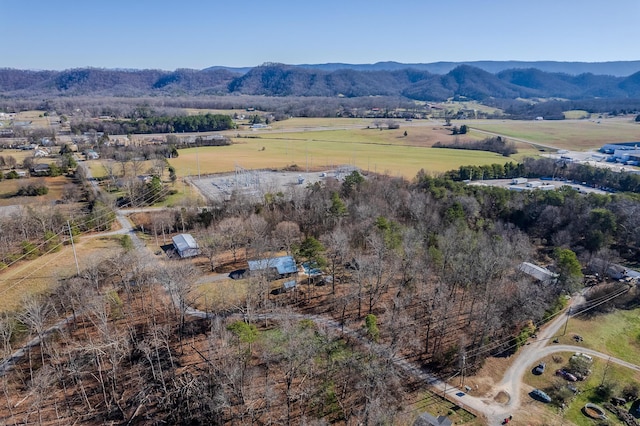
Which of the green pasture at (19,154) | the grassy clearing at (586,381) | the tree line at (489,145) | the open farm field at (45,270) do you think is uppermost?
the tree line at (489,145)

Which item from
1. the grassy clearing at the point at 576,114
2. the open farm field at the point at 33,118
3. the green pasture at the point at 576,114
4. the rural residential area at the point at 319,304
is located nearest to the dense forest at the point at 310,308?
the rural residential area at the point at 319,304

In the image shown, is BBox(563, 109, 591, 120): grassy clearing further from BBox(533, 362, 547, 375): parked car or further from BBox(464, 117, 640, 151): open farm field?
BBox(533, 362, 547, 375): parked car

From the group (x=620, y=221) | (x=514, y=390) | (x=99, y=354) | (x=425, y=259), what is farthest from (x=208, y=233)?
(x=620, y=221)

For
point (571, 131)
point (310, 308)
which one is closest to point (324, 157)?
point (310, 308)

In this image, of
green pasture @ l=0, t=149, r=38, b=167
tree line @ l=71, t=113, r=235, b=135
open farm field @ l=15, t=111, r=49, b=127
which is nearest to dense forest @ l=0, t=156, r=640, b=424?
green pasture @ l=0, t=149, r=38, b=167

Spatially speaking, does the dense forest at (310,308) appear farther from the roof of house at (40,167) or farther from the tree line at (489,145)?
the tree line at (489,145)

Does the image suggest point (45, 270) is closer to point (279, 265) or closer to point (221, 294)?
point (221, 294)

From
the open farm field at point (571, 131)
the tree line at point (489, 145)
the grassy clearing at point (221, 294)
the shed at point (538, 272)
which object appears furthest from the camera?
the open farm field at point (571, 131)

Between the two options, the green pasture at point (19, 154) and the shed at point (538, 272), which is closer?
the shed at point (538, 272)
